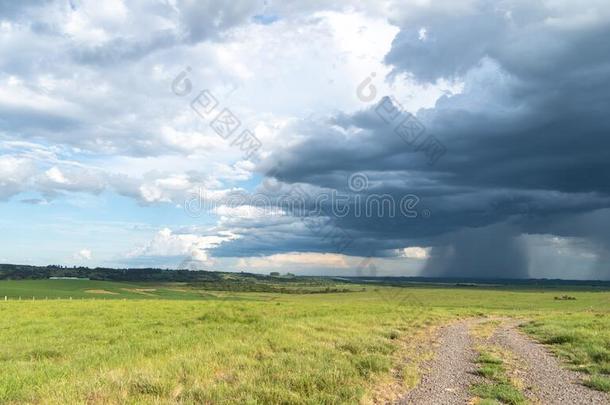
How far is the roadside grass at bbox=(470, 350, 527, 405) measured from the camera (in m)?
11.0

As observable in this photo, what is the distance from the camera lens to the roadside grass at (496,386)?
1101cm

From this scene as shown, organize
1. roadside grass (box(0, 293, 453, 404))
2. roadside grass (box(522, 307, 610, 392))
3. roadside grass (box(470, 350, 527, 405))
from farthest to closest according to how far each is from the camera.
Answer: roadside grass (box(522, 307, 610, 392))
roadside grass (box(0, 293, 453, 404))
roadside grass (box(470, 350, 527, 405))

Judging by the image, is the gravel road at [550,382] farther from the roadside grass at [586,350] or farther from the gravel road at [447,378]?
the gravel road at [447,378]

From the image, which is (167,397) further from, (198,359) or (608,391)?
(608,391)

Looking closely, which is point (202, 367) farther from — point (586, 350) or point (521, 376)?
point (586, 350)

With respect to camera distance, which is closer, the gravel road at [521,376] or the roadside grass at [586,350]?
the gravel road at [521,376]

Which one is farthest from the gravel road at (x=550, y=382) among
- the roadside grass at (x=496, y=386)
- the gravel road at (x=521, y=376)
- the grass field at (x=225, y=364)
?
the grass field at (x=225, y=364)

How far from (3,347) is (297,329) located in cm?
1334

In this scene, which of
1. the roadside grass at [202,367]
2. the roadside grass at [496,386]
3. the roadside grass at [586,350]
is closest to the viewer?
the roadside grass at [496,386]

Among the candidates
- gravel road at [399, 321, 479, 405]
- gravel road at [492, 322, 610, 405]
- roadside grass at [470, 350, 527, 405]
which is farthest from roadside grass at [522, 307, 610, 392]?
gravel road at [399, 321, 479, 405]

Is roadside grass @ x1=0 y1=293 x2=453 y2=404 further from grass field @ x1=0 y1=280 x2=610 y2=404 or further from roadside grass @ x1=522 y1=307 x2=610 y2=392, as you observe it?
roadside grass @ x1=522 y1=307 x2=610 y2=392

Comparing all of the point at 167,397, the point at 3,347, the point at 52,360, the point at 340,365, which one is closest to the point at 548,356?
the point at 340,365

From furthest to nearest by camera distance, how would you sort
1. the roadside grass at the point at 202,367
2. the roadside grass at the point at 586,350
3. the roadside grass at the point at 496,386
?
the roadside grass at the point at 586,350 → the roadside grass at the point at 202,367 → the roadside grass at the point at 496,386

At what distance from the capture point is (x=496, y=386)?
480 inches
